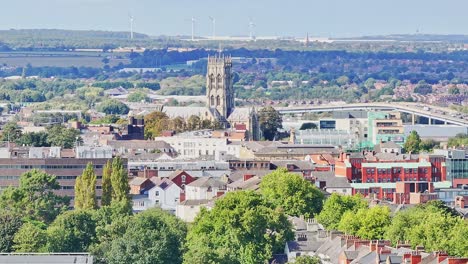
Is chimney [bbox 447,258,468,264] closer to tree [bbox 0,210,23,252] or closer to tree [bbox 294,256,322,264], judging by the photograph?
tree [bbox 294,256,322,264]

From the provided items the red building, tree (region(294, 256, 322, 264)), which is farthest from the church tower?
tree (region(294, 256, 322, 264))

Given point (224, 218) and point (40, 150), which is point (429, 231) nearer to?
point (224, 218)

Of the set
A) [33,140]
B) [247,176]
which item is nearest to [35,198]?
[247,176]

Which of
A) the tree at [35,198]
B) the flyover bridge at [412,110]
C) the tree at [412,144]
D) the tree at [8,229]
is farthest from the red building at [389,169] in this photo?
the flyover bridge at [412,110]

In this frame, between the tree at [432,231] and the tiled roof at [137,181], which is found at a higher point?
the tree at [432,231]

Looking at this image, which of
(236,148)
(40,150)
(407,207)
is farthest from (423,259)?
(236,148)

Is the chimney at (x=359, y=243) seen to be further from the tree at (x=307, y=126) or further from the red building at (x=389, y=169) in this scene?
the tree at (x=307, y=126)

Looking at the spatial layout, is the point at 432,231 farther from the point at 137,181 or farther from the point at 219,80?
the point at 219,80
